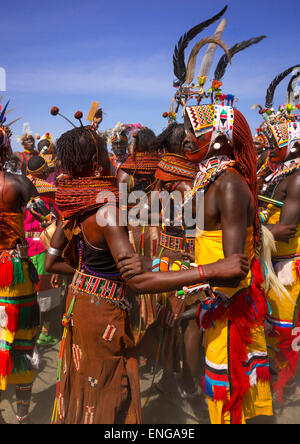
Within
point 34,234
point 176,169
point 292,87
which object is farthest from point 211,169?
point 292,87

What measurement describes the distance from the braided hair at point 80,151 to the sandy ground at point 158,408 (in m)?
2.57

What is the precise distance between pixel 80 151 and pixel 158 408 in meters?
2.78

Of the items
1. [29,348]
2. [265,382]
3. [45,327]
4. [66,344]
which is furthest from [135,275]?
[45,327]

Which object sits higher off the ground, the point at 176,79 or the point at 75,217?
the point at 176,79

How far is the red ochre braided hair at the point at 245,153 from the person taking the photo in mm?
2387

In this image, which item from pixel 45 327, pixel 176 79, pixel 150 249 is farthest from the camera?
pixel 45 327

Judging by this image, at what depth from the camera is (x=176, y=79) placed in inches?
163

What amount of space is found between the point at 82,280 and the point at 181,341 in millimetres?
1896

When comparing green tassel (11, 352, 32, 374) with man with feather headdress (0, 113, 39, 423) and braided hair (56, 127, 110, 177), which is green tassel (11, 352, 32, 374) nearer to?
man with feather headdress (0, 113, 39, 423)

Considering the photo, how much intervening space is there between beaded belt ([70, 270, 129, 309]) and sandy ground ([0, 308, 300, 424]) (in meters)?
1.78

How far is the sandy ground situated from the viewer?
130 inches

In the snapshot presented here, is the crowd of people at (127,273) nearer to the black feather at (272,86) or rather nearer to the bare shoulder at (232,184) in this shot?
the bare shoulder at (232,184)

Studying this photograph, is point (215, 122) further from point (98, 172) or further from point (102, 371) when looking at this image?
point (102, 371)

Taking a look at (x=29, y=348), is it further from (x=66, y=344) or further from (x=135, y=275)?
(x=135, y=275)
